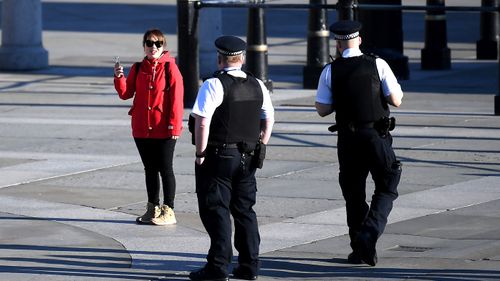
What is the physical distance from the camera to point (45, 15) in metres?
35.6

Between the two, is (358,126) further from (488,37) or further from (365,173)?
(488,37)

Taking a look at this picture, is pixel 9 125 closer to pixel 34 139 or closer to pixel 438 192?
pixel 34 139

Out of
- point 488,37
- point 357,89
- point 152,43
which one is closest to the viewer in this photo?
point 357,89

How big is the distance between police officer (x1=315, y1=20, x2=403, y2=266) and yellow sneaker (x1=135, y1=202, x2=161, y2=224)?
2121mm

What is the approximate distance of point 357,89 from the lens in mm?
8977

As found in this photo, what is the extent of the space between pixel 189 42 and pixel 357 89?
366 inches

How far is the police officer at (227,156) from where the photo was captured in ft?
27.9

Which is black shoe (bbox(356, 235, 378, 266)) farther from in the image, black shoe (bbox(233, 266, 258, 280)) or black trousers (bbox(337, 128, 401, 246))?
black shoe (bbox(233, 266, 258, 280))

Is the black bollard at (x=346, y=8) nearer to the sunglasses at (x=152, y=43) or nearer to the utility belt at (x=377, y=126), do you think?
the sunglasses at (x=152, y=43)

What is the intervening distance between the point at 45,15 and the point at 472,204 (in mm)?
25952

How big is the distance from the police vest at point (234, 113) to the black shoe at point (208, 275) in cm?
89

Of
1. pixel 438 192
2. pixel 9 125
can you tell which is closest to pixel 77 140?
pixel 9 125

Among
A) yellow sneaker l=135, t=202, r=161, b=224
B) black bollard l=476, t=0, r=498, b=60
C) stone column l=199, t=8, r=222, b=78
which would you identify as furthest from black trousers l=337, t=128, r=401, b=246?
black bollard l=476, t=0, r=498, b=60

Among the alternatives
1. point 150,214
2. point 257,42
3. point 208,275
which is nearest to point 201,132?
point 208,275
